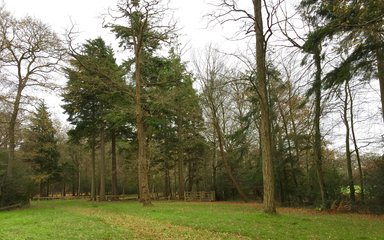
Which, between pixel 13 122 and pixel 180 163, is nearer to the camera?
pixel 13 122

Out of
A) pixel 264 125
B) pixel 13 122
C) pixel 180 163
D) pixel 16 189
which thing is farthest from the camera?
pixel 180 163

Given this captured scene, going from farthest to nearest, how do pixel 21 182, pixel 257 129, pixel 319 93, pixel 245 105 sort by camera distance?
pixel 245 105, pixel 257 129, pixel 21 182, pixel 319 93

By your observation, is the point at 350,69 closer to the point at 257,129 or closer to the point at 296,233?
the point at 296,233

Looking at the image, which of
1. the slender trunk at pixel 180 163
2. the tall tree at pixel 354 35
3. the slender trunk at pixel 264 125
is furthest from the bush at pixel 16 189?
the tall tree at pixel 354 35

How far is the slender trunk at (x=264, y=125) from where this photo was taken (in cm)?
1508

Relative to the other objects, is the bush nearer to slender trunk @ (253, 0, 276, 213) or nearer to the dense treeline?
the dense treeline

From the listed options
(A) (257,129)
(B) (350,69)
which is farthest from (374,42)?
(A) (257,129)

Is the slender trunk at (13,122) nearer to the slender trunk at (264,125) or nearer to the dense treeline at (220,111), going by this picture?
the dense treeline at (220,111)

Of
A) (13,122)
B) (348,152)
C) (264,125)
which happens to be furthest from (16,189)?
(348,152)

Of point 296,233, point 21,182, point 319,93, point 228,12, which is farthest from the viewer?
point 21,182

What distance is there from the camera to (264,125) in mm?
15578

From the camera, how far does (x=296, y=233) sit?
9703 mm

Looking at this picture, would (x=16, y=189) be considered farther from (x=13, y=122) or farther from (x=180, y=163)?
(x=180, y=163)

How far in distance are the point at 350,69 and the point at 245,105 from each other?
21.0 metres
